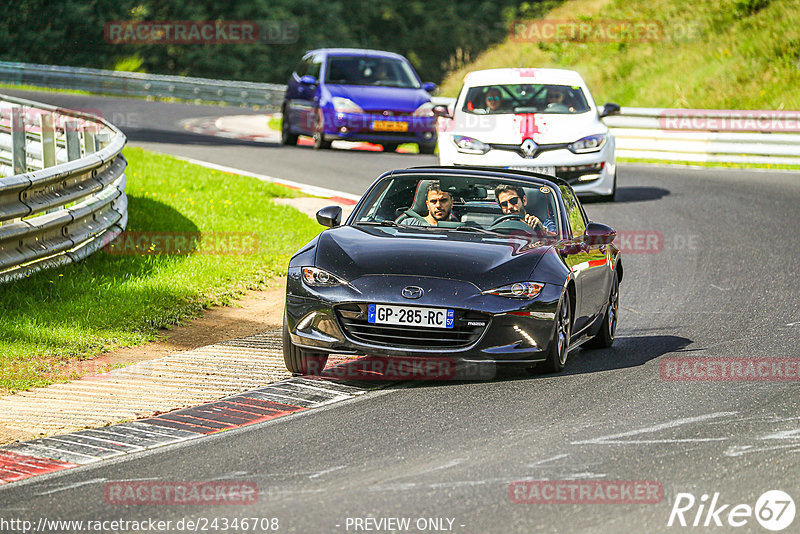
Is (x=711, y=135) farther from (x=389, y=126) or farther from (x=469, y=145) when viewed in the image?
(x=469, y=145)

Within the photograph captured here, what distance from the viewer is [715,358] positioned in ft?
29.9

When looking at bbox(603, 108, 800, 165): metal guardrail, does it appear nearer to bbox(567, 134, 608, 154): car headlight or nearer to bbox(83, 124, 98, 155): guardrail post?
bbox(567, 134, 608, 154): car headlight

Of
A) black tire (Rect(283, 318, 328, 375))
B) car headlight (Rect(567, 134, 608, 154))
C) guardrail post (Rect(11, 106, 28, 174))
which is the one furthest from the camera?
car headlight (Rect(567, 134, 608, 154))

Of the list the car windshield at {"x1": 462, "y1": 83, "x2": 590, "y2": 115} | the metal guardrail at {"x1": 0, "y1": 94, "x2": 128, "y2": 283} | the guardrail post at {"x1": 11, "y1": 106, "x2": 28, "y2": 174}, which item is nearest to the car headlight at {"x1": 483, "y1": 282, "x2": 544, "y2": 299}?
the metal guardrail at {"x1": 0, "y1": 94, "x2": 128, "y2": 283}

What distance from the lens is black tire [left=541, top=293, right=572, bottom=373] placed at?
826 cm

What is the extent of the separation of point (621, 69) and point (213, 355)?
1093 inches

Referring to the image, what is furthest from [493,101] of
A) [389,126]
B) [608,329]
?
[608,329]

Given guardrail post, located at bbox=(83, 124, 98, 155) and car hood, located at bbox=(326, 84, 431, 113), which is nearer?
guardrail post, located at bbox=(83, 124, 98, 155)

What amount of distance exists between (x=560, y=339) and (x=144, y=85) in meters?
35.6

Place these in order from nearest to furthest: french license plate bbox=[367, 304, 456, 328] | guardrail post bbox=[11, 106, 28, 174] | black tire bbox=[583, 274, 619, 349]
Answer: french license plate bbox=[367, 304, 456, 328], black tire bbox=[583, 274, 619, 349], guardrail post bbox=[11, 106, 28, 174]

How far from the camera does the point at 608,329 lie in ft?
32.3

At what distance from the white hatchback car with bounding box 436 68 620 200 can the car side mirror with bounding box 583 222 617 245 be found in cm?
758

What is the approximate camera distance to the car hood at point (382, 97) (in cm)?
2391

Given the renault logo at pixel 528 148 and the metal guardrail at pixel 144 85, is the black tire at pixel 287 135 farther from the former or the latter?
the metal guardrail at pixel 144 85
